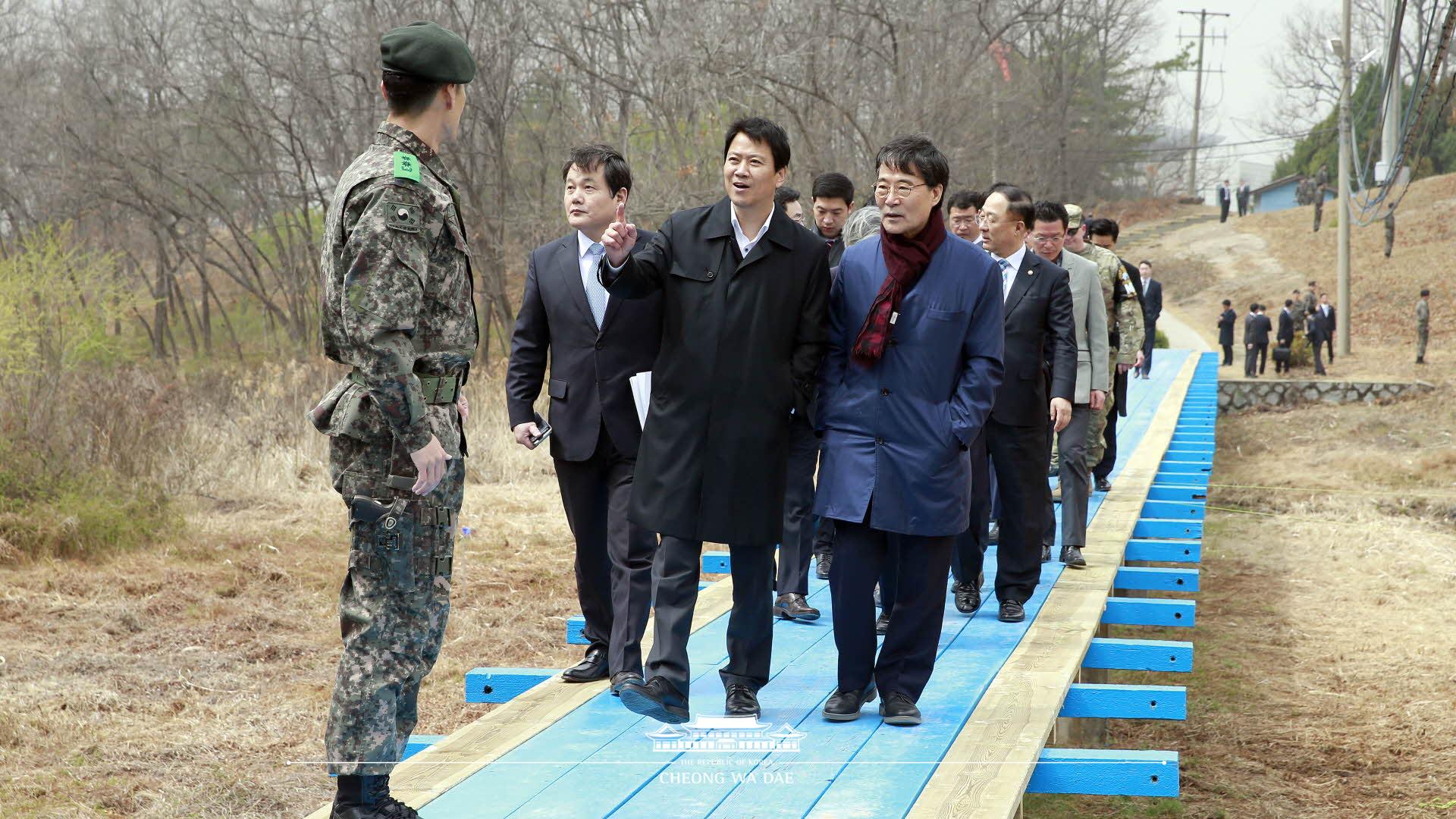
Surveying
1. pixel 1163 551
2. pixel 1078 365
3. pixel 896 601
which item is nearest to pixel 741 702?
pixel 896 601

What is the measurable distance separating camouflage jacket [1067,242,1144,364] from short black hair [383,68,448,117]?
560 cm

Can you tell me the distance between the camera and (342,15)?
2233 centimetres

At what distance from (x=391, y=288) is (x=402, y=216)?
174mm

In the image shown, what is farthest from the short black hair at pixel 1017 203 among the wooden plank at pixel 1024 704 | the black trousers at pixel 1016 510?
the wooden plank at pixel 1024 704

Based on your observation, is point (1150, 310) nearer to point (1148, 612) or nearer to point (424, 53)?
point (1148, 612)

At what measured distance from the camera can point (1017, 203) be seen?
19.4ft

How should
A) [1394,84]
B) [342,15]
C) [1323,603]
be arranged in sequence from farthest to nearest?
[342,15], [1394,84], [1323,603]

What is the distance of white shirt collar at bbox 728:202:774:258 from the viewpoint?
4059 mm

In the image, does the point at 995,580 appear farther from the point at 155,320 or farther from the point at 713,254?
the point at 155,320

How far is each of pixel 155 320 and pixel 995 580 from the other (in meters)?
29.1

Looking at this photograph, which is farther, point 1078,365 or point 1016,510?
point 1078,365

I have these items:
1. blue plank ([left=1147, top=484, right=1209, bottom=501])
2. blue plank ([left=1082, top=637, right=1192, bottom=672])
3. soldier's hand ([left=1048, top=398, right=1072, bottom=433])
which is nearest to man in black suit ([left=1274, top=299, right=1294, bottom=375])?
blue plank ([left=1147, top=484, right=1209, bottom=501])

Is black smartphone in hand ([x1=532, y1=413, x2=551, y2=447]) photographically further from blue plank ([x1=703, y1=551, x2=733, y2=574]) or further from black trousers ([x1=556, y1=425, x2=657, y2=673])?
blue plank ([x1=703, y1=551, x2=733, y2=574])

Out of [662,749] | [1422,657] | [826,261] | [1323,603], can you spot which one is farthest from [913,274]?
[1323,603]
